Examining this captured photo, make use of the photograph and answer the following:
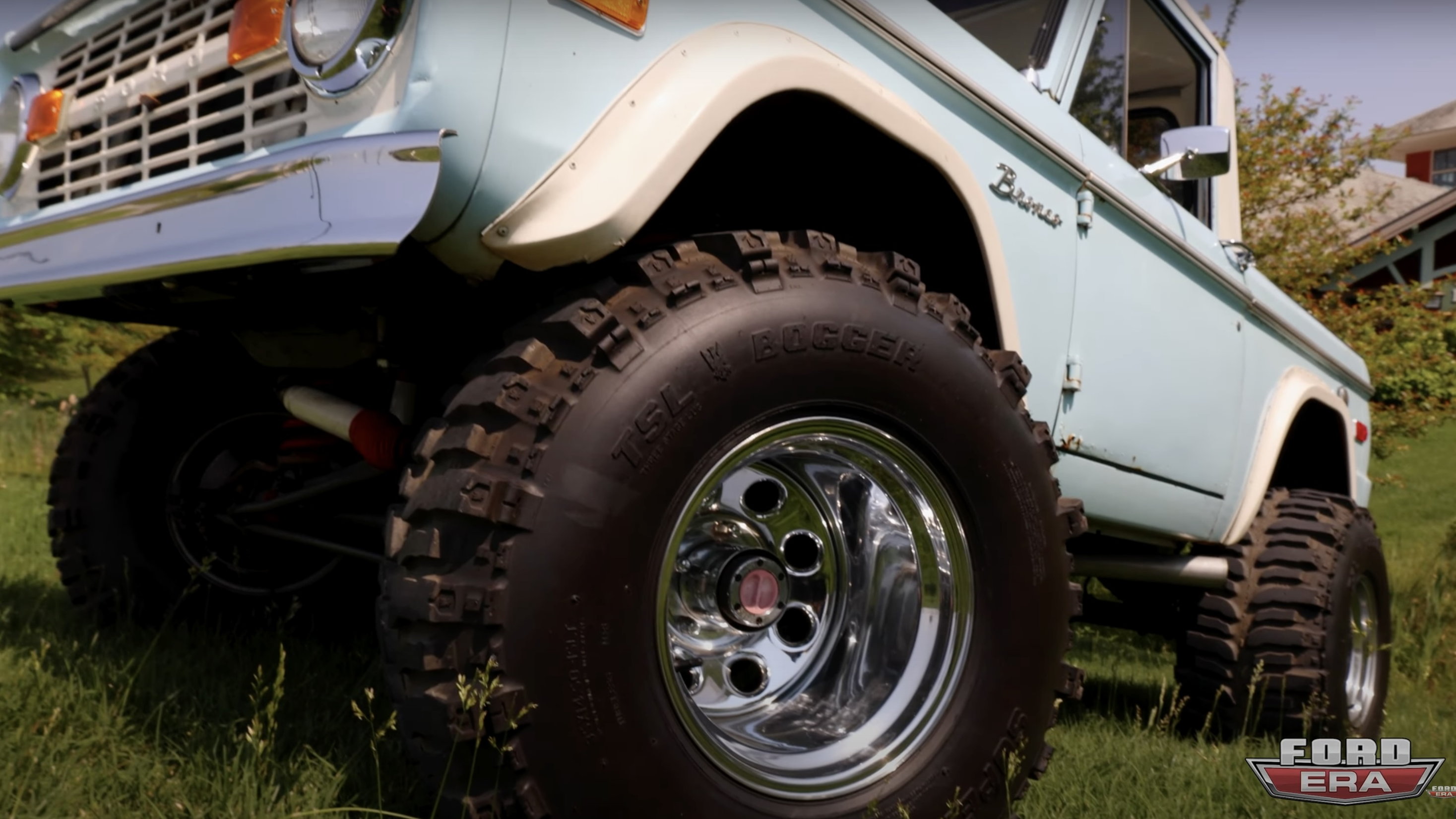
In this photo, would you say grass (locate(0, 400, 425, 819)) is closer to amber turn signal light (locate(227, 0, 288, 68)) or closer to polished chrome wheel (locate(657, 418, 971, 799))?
polished chrome wheel (locate(657, 418, 971, 799))

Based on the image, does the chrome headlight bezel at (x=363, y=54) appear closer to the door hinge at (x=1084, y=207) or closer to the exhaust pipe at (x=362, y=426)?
the exhaust pipe at (x=362, y=426)

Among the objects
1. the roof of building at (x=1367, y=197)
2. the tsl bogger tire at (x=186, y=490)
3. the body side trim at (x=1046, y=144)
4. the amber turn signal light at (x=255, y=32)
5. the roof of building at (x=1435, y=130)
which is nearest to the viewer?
the amber turn signal light at (x=255, y=32)

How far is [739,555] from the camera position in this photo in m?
1.95

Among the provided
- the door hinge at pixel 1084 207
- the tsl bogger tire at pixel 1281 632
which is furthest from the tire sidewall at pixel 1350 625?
the door hinge at pixel 1084 207

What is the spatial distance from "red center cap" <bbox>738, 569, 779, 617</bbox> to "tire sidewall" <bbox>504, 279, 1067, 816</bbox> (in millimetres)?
361

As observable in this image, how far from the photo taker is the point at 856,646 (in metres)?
2.10

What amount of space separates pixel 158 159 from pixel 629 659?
1207 mm

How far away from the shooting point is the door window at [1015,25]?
103 inches

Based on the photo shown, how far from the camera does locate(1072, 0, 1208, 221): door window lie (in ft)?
9.30

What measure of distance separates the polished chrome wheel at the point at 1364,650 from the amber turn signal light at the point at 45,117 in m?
4.03

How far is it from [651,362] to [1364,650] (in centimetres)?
347

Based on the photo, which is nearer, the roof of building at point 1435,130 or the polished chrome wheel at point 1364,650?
the polished chrome wheel at point 1364,650

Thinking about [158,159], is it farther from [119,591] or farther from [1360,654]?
[1360,654]

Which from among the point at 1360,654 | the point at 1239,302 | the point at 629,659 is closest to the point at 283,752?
the point at 629,659
